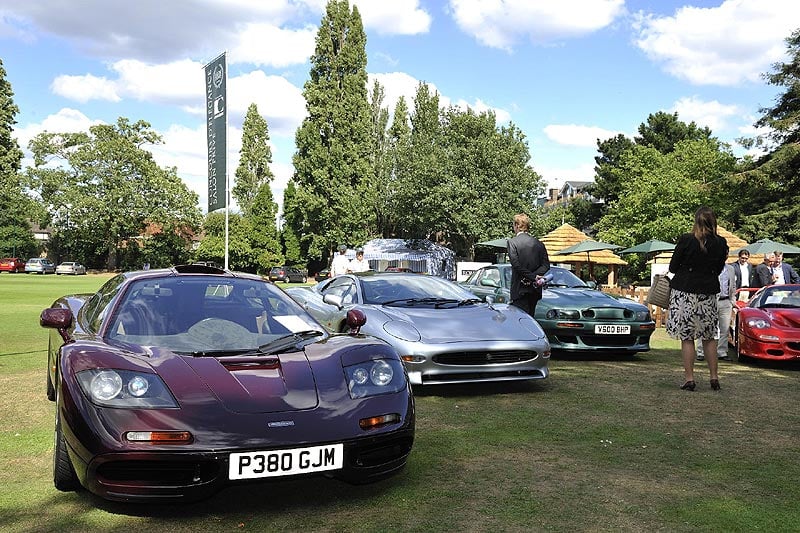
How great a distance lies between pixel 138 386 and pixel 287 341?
107cm

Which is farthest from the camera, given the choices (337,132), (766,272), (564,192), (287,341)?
(564,192)

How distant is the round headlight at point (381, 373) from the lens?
380cm

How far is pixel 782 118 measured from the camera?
3372 cm

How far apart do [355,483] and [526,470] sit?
3.95 ft

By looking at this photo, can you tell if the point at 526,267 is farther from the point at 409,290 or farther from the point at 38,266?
the point at 38,266

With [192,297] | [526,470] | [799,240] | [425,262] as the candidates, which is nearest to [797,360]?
[526,470]

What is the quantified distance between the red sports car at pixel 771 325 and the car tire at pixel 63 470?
27.9ft

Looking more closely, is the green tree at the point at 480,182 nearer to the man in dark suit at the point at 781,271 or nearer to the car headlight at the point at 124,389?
the man in dark suit at the point at 781,271

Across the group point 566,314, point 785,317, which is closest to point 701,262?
point 566,314

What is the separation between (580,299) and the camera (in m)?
9.74

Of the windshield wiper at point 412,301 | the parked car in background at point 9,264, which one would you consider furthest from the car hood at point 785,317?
the parked car in background at point 9,264

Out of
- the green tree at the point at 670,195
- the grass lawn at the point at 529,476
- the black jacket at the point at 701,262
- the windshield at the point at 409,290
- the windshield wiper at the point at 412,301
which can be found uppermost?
the green tree at the point at 670,195

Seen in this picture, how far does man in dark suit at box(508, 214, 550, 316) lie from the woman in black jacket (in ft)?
6.08

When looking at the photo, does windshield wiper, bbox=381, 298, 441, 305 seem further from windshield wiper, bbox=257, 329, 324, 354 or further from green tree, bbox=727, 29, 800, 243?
green tree, bbox=727, 29, 800, 243
